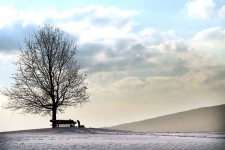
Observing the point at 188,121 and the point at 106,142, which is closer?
the point at 106,142

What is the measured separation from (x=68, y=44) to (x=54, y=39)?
1439 mm

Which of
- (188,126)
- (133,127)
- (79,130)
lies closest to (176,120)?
(188,126)

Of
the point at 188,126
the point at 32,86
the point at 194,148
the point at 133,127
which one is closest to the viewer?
the point at 194,148

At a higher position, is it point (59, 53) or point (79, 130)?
point (59, 53)

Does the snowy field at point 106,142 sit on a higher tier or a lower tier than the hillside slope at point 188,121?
lower

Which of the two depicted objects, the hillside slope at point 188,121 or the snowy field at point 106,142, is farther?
the hillside slope at point 188,121

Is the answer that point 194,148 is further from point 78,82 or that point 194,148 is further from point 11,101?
point 11,101

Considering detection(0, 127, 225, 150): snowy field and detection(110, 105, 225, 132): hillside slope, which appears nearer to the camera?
detection(0, 127, 225, 150): snowy field

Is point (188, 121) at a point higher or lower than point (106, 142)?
higher

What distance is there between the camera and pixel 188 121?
38531 mm

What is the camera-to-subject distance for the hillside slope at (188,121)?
35906mm

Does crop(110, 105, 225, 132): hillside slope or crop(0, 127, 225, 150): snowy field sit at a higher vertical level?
crop(110, 105, 225, 132): hillside slope

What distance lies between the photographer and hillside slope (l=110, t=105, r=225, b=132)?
35906 mm

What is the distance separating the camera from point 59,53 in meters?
30.5
